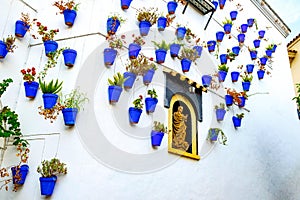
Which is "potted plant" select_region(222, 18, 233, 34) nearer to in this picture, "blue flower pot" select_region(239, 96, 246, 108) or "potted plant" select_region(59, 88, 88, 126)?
"blue flower pot" select_region(239, 96, 246, 108)

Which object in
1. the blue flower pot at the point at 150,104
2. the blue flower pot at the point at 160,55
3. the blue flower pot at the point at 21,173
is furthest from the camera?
the blue flower pot at the point at 160,55

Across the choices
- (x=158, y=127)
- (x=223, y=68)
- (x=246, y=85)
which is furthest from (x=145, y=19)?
(x=246, y=85)

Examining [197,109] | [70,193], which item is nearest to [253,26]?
[197,109]

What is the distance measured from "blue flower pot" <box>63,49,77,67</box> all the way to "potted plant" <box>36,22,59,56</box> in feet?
0.99

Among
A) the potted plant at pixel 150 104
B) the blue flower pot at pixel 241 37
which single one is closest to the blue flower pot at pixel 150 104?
the potted plant at pixel 150 104

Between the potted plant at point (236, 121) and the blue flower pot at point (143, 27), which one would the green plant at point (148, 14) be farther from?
the potted plant at point (236, 121)

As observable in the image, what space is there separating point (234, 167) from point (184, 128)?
4.58 ft

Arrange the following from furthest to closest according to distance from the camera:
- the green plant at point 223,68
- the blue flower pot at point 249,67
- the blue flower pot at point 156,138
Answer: the blue flower pot at point 249,67 → the green plant at point 223,68 → the blue flower pot at point 156,138

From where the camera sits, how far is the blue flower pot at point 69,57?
391 cm

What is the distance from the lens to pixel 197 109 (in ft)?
16.5

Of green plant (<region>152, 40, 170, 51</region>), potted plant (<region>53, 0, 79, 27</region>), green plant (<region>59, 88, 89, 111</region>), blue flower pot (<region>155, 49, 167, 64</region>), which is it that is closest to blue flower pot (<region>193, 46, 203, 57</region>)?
green plant (<region>152, 40, 170, 51</region>)

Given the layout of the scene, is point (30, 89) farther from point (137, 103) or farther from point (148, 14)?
point (148, 14)

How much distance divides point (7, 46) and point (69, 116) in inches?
61.0

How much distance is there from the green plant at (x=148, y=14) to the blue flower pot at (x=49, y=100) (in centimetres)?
196
